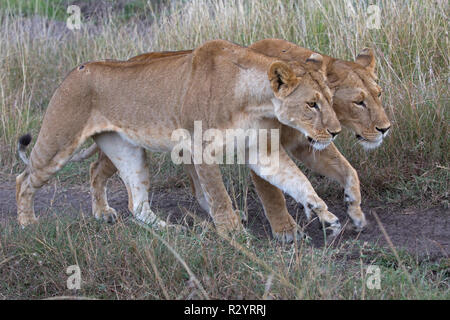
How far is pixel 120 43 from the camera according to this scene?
22.1 feet

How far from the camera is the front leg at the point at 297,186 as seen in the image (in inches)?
141

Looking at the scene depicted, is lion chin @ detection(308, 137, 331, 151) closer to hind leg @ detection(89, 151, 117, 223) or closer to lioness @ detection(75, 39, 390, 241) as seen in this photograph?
lioness @ detection(75, 39, 390, 241)

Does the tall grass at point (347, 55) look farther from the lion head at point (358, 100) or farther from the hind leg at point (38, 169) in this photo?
the hind leg at point (38, 169)

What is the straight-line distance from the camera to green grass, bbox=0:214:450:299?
9.19 ft

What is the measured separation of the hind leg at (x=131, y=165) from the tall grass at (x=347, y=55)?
1.35 m

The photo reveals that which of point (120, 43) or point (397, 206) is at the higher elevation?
point (120, 43)

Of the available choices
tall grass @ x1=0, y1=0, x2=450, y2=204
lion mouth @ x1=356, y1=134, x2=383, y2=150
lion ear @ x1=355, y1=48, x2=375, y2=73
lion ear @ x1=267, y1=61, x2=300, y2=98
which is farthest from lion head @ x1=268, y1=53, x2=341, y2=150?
tall grass @ x1=0, y1=0, x2=450, y2=204

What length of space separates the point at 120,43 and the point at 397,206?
3496mm

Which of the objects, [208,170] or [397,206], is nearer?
[208,170]

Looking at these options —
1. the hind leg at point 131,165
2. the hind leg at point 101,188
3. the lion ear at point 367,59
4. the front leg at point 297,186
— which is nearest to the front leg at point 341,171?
the front leg at point 297,186

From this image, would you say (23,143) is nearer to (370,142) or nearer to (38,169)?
(38,169)
